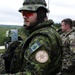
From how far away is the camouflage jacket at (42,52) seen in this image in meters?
3.63

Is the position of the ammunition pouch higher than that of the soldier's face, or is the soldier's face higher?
the soldier's face

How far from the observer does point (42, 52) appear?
3.63 meters

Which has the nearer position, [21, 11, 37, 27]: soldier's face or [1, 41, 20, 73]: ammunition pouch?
[21, 11, 37, 27]: soldier's face

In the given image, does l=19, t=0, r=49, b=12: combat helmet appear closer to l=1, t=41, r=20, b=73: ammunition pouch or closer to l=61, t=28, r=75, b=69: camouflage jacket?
l=1, t=41, r=20, b=73: ammunition pouch

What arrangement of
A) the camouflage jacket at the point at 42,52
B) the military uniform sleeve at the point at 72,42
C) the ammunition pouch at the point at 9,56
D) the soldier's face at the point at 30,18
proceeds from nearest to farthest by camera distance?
1. the camouflage jacket at the point at 42,52
2. the soldier's face at the point at 30,18
3. the ammunition pouch at the point at 9,56
4. the military uniform sleeve at the point at 72,42

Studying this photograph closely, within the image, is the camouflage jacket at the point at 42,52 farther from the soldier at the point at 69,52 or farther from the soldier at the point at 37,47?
the soldier at the point at 69,52

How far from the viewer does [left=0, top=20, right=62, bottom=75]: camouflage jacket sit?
3633mm

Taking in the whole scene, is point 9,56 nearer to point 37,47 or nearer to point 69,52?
point 37,47

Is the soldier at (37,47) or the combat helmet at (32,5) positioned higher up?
the combat helmet at (32,5)

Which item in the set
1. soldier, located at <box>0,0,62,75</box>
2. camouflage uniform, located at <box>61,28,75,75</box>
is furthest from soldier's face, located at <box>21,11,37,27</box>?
camouflage uniform, located at <box>61,28,75,75</box>

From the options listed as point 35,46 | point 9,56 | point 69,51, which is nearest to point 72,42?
point 69,51

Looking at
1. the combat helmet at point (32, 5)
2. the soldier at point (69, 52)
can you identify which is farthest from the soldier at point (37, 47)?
the soldier at point (69, 52)

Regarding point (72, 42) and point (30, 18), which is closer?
point (30, 18)

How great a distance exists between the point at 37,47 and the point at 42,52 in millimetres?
67
